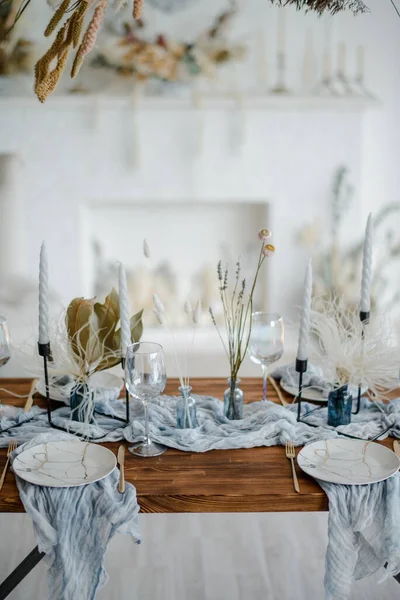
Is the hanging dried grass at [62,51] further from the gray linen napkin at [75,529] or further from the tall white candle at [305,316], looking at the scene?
the gray linen napkin at [75,529]

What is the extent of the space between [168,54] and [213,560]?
2635 millimetres

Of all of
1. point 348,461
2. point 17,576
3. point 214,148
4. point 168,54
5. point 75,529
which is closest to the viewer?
point 75,529

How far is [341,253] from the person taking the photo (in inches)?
149

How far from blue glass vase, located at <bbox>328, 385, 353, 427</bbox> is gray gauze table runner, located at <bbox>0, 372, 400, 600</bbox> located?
25mm

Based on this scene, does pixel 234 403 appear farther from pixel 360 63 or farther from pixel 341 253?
pixel 360 63

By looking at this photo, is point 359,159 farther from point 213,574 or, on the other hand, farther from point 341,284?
point 213,574

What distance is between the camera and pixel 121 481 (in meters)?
1.27

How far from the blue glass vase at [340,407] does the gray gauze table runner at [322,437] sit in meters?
0.03

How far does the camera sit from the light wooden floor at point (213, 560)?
1.88 m

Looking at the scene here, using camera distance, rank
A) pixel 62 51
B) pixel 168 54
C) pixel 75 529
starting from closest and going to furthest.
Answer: pixel 75 529 < pixel 62 51 < pixel 168 54

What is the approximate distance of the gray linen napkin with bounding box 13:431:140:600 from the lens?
1.23m

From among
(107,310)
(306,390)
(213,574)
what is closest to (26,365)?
(107,310)

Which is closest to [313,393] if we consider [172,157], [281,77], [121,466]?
[121,466]

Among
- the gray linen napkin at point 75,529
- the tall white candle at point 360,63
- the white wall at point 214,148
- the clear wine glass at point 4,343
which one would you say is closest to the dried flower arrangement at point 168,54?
the white wall at point 214,148
